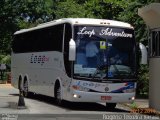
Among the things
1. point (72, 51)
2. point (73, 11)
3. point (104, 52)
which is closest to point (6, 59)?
point (73, 11)

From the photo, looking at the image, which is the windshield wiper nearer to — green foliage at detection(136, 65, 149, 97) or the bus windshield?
the bus windshield

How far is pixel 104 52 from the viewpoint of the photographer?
1934 centimetres

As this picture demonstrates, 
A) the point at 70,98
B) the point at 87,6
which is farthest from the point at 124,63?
the point at 87,6

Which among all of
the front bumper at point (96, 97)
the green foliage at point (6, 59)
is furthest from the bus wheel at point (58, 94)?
the green foliage at point (6, 59)

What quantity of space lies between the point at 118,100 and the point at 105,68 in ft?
4.39

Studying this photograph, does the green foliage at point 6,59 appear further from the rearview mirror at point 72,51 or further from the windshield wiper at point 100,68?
the rearview mirror at point 72,51

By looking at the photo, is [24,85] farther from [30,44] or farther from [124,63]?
[124,63]

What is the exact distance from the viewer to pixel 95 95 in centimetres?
1909

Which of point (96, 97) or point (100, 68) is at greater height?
point (100, 68)

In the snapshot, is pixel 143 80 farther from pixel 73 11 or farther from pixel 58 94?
pixel 73 11

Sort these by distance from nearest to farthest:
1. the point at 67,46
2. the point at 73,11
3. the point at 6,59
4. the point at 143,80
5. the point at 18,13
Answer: the point at 67,46
the point at 143,80
the point at 73,11
the point at 18,13
the point at 6,59

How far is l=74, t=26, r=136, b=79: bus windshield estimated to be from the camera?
19.1 m

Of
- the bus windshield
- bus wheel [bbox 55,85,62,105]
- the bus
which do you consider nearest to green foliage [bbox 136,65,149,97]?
bus wheel [bbox 55,85,62,105]

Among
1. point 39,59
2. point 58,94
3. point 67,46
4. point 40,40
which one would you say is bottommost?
point 58,94
